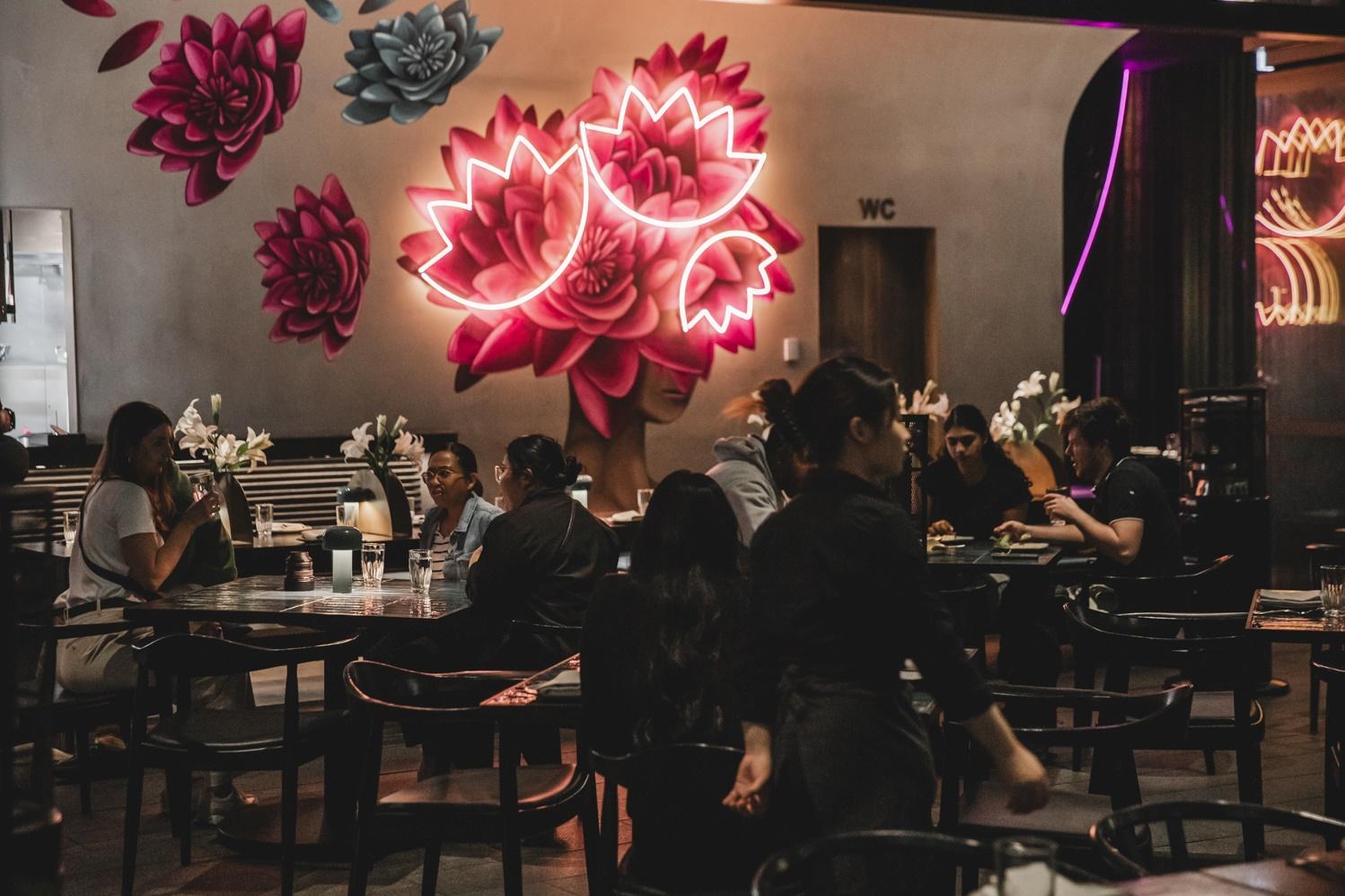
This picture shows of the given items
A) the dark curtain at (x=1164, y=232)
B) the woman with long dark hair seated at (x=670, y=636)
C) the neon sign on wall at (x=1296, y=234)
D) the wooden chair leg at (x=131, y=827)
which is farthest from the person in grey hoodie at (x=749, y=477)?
the neon sign on wall at (x=1296, y=234)

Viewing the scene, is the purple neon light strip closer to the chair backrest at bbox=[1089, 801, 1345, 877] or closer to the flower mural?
the flower mural

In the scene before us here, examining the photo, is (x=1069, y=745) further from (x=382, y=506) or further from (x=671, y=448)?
(x=671, y=448)

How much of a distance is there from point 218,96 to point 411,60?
1.13 m

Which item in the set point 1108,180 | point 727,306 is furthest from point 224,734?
point 1108,180

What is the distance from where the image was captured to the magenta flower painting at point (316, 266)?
27.0 ft

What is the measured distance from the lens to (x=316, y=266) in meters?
8.32

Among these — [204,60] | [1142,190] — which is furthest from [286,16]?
[1142,190]

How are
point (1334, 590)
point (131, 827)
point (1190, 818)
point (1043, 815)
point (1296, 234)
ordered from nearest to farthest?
point (1190, 818), point (1043, 815), point (131, 827), point (1334, 590), point (1296, 234)

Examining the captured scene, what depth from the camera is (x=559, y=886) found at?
423 centimetres

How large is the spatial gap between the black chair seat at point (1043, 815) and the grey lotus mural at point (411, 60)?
20.3ft

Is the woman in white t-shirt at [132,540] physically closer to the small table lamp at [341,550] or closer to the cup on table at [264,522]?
the small table lamp at [341,550]

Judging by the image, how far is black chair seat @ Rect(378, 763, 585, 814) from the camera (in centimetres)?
346

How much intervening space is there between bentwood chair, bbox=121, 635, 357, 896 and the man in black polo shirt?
2.72m

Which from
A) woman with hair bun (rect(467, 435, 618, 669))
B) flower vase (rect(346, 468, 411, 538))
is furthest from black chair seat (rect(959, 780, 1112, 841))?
flower vase (rect(346, 468, 411, 538))
